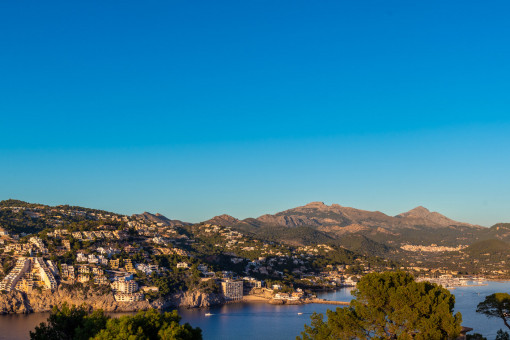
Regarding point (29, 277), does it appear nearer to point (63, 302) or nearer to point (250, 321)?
point (63, 302)

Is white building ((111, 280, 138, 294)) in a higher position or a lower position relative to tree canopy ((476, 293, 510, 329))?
lower

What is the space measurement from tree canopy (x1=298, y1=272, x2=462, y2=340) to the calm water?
25.5 meters

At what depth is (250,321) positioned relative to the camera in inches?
2233

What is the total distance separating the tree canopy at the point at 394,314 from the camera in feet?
67.2

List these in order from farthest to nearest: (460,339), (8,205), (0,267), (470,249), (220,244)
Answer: (470,249) < (220,244) < (8,205) < (0,267) < (460,339)

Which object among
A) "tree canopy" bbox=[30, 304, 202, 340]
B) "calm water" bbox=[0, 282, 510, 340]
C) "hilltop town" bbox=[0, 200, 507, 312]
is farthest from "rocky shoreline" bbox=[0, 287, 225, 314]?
"tree canopy" bbox=[30, 304, 202, 340]

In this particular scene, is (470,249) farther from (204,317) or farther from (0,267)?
(0,267)

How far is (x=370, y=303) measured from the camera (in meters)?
22.5

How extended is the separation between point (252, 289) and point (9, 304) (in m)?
39.5

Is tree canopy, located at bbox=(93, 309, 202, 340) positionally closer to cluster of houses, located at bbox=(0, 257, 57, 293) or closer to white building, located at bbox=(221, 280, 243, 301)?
cluster of houses, located at bbox=(0, 257, 57, 293)

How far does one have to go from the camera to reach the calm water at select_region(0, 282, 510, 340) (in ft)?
155

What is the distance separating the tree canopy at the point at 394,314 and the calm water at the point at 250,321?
25538 mm

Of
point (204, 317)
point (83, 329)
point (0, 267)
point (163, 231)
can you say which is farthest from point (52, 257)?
point (163, 231)

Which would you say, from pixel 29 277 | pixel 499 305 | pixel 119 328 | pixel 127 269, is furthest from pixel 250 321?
pixel 119 328
